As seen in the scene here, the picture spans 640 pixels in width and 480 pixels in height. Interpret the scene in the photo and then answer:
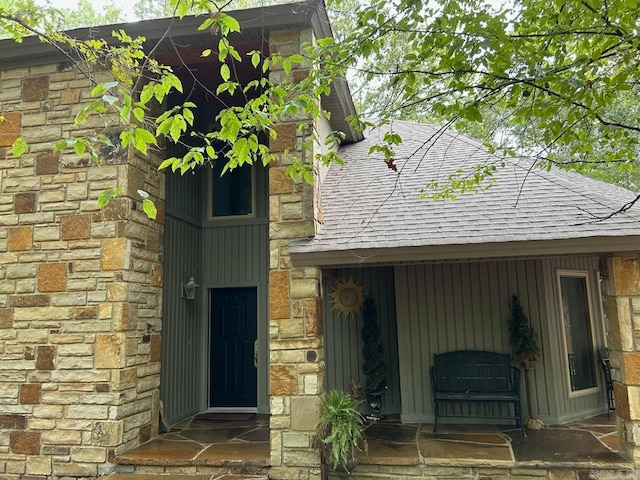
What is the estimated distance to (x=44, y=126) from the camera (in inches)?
205

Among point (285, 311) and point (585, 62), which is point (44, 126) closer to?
point (285, 311)

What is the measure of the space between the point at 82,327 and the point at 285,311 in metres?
2.13

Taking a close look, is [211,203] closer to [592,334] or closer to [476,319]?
[476,319]

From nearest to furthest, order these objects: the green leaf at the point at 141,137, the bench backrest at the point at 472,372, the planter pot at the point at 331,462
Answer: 1. the green leaf at the point at 141,137
2. the planter pot at the point at 331,462
3. the bench backrest at the point at 472,372

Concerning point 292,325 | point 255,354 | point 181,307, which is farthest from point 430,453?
point 181,307

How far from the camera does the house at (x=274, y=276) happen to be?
14.6 ft

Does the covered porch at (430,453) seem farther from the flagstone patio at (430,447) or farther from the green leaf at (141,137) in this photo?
the green leaf at (141,137)

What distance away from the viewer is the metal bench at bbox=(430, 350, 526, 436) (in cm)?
554

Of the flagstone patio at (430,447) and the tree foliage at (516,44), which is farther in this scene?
the flagstone patio at (430,447)

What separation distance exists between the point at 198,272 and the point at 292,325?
2.79 metres

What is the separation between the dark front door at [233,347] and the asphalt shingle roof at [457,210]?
2.20 m

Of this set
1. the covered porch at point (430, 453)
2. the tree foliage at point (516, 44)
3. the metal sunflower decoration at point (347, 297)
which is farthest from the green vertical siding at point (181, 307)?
the tree foliage at point (516, 44)

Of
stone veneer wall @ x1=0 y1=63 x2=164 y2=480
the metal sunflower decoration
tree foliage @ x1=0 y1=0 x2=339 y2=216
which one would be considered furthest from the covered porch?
tree foliage @ x1=0 y1=0 x2=339 y2=216

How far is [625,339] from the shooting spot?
431 centimetres
